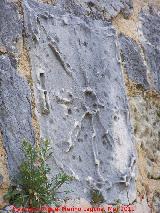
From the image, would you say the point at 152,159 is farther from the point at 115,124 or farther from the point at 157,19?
the point at 157,19

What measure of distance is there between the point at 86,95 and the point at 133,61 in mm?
660

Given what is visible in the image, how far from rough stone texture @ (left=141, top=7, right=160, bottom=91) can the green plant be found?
58.8 inches

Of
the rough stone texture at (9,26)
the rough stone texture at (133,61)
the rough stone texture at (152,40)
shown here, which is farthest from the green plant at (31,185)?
the rough stone texture at (152,40)

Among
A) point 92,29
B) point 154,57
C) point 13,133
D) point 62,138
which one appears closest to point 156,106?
point 154,57

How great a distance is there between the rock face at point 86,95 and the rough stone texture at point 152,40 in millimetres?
15

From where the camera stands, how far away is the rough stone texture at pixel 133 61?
12.8 ft

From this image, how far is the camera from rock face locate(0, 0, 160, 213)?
311 cm

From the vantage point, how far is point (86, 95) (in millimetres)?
3465

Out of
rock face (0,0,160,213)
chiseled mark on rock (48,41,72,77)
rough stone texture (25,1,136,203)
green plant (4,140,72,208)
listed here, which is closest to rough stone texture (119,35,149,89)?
rock face (0,0,160,213)

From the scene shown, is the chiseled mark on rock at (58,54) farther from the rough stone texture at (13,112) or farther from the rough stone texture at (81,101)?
the rough stone texture at (13,112)

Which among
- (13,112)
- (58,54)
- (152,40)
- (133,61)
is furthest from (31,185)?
(152,40)

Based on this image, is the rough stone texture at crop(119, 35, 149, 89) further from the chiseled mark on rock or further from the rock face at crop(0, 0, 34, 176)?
the rock face at crop(0, 0, 34, 176)

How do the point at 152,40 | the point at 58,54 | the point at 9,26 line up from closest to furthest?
the point at 9,26
the point at 58,54
the point at 152,40

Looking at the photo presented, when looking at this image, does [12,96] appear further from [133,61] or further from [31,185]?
[133,61]
